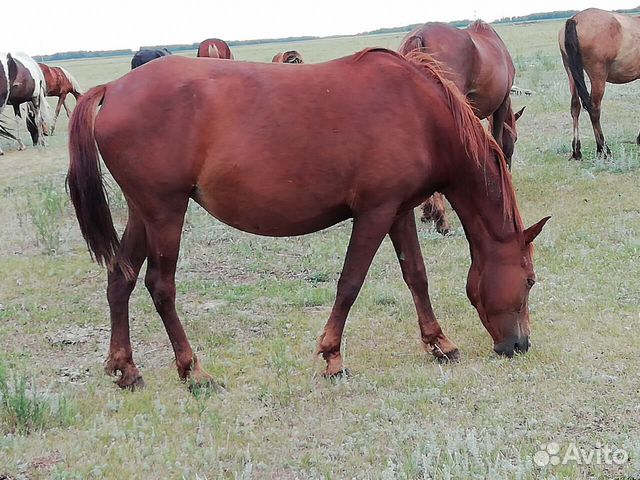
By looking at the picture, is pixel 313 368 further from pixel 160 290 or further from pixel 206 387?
pixel 160 290

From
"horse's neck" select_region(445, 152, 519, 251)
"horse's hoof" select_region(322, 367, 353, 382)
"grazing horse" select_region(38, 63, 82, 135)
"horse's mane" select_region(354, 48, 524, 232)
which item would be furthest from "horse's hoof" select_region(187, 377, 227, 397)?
"grazing horse" select_region(38, 63, 82, 135)

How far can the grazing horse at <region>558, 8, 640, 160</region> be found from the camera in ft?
32.7

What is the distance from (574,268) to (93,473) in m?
4.34

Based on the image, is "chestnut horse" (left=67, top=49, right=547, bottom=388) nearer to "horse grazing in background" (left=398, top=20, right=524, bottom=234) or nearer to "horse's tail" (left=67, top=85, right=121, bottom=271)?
"horse's tail" (left=67, top=85, right=121, bottom=271)

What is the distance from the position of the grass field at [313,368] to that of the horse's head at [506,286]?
0.17 m

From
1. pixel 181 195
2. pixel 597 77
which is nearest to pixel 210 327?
pixel 181 195

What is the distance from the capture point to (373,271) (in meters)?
6.41

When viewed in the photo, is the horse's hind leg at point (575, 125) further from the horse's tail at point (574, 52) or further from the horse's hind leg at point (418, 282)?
the horse's hind leg at point (418, 282)

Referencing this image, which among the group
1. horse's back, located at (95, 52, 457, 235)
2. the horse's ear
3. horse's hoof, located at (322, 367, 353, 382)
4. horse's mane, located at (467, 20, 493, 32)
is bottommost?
horse's hoof, located at (322, 367, 353, 382)

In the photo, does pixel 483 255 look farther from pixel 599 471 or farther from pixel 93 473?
pixel 93 473

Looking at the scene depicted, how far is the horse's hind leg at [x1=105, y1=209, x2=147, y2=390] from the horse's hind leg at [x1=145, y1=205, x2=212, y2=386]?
0.85 feet

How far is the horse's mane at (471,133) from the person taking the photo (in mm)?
3918

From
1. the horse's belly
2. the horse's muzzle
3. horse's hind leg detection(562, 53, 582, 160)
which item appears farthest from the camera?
horse's hind leg detection(562, 53, 582, 160)

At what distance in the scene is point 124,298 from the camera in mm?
4199
